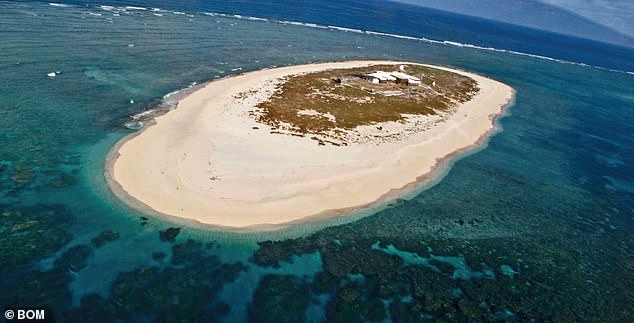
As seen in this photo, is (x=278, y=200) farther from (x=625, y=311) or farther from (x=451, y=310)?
(x=625, y=311)

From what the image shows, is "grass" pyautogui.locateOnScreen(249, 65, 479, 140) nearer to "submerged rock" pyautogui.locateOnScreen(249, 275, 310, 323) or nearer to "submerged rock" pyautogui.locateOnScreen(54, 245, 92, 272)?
"submerged rock" pyautogui.locateOnScreen(249, 275, 310, 323)

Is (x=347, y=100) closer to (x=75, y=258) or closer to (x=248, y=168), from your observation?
(x=248, y=168)

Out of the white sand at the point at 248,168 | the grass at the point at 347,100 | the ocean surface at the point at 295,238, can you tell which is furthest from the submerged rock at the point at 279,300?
the grass at the point at 347,100

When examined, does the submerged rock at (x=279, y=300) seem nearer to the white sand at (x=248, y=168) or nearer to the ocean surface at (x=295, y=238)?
the ocean surface at (x=295, y=238)

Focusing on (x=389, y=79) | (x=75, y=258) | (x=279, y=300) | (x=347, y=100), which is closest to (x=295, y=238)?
(x=279, y=300)

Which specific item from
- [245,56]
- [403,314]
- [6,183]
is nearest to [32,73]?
[6,183]

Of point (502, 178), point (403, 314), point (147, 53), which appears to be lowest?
point (403, 314)
